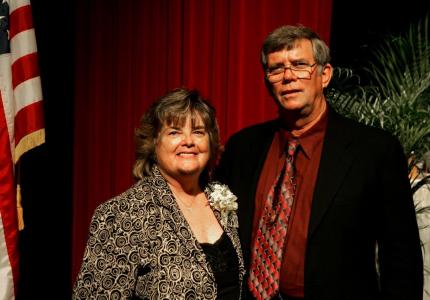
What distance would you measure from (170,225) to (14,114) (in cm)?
134

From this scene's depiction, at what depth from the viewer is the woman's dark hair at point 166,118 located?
2.03m

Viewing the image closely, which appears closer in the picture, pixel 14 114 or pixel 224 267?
pixel 224 267

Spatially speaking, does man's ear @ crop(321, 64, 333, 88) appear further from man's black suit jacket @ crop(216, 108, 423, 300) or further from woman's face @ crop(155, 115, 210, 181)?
woman's face @ crop(155, 115, 210, 181)

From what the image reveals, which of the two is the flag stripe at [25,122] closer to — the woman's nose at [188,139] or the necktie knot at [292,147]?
the woman's nose at [188,139]

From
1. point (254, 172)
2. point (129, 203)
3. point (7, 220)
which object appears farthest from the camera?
point (7, 220)

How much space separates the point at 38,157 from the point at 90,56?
812mm

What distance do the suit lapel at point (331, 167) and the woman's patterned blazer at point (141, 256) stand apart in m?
0.46

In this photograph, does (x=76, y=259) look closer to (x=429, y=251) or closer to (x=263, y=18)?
(x=263, y=18)

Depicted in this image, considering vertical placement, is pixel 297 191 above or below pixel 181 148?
below

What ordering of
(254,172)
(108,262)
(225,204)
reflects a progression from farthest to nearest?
1. (254,172)
2. (225,204)
3. (108,262)

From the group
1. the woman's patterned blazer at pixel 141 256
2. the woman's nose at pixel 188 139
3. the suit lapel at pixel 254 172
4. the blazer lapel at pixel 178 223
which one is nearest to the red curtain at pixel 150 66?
the suit lapel at pixel 254 172

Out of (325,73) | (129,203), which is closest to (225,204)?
(129,203)

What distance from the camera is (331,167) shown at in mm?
2000

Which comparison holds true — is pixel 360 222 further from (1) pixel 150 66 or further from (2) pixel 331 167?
(1) pixel 150 66
